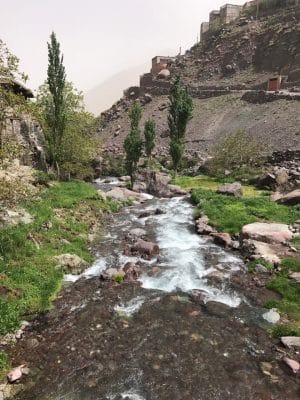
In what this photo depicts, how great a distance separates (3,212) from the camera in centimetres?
2161

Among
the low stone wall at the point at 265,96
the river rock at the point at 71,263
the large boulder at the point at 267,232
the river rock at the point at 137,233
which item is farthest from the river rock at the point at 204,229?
the low stone wall at the point at 265,96

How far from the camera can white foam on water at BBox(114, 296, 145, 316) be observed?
16312 mm

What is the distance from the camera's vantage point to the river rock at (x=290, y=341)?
13.8 meters

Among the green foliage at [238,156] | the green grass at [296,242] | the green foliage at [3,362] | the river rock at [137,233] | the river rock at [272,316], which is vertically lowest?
the river rock at [272,316]

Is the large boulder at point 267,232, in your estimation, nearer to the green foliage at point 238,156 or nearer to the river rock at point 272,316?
the river rock at point 272,316

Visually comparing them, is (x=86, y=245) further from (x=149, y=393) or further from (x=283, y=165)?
(x=283, y=165)

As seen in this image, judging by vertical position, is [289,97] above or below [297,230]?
above

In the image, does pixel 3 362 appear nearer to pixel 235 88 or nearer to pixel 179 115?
pixel 179 115

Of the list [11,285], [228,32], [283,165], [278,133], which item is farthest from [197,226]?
[228,32]

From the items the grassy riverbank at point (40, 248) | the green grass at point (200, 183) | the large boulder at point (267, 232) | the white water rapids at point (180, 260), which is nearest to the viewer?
the grassy riverbank at point (40, 248)

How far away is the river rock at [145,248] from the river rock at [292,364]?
35.8ft

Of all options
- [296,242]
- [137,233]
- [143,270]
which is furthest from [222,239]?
[143,270]

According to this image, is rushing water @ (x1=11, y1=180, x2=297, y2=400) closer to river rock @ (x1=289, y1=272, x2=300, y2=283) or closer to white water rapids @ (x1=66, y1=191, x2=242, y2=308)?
white water rapids @ (x1=66, y1=191, x2=242, y2=308)

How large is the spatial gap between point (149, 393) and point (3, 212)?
46.9 ft
